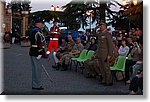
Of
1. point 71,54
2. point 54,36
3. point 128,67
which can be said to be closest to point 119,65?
point 128,67

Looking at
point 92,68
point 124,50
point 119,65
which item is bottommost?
point 92,68

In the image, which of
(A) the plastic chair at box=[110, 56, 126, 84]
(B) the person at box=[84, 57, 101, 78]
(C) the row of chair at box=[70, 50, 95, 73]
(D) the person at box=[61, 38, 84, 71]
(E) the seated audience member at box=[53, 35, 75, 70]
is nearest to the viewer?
(A) the plastic chair at box=[110, 56, 126, 84]

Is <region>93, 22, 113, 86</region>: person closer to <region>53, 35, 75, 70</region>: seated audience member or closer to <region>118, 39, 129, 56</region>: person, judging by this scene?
<region>118, 39, 129, 56</region>: person

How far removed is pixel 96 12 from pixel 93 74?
6.05 metres

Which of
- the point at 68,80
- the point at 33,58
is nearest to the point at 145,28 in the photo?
the point at 33,58

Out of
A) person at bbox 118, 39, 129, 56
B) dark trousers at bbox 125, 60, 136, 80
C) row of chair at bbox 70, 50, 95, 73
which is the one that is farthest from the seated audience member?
dark trousers at bbox 125, 60, 136, 80

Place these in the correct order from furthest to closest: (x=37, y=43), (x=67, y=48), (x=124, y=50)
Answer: (x=67, y=48) → (x=124, y=50) → (x=37, y=43)

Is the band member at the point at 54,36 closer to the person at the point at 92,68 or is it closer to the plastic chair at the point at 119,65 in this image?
the person at the point at 92,68

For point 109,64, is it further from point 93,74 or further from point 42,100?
point 42,100

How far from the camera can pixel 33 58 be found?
6012 mm

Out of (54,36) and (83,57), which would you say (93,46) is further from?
(54,36)

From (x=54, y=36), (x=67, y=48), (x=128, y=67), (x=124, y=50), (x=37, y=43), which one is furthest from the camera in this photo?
(x=67, y=48)

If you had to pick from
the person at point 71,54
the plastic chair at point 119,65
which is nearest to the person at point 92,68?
the plastic chair at point 119,65

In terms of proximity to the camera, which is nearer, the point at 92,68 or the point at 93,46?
the point at 92,68
